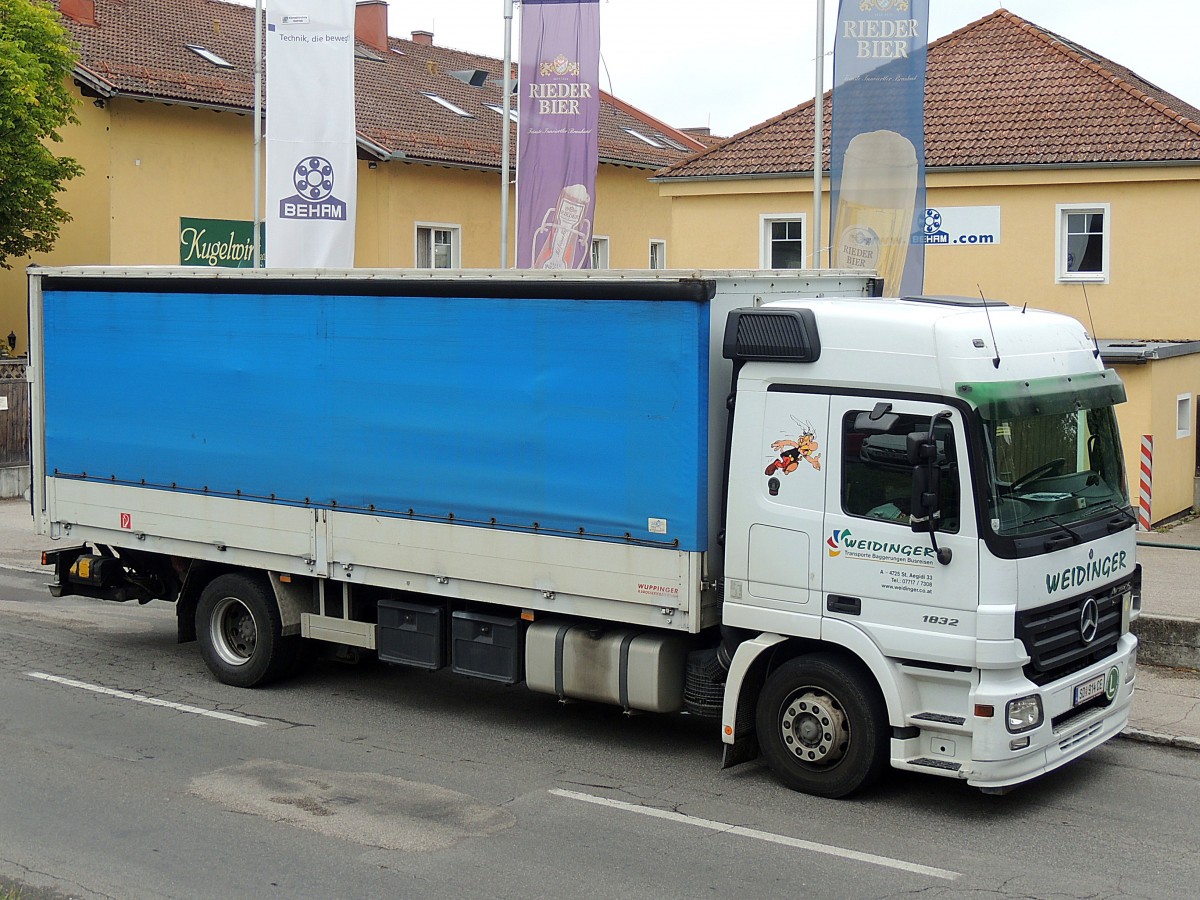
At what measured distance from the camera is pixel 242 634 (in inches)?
437

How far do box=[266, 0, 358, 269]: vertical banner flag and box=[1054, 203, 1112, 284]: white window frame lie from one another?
11604mm

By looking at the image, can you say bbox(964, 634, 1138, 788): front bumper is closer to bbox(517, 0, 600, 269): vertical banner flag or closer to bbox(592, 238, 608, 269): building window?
bbox(517, 0, 600, 269): vertical banner flag

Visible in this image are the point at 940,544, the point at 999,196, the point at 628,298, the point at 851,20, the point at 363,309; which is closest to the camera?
the point at 940,544

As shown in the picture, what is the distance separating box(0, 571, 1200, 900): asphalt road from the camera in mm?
7062

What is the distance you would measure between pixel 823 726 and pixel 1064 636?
4.68ft

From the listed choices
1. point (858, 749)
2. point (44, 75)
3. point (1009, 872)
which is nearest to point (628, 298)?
point (858, 749)

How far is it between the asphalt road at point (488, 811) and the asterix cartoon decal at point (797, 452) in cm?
191

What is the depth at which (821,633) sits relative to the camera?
8188 mm

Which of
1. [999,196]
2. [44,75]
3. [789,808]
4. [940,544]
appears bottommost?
[789,808]

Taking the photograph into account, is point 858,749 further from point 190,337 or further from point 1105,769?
point 190,337

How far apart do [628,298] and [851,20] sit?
836cm

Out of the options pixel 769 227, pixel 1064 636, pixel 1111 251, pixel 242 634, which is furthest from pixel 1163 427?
pixel 242 634

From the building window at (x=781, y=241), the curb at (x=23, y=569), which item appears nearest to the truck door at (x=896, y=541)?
the curb at (x=23, y=569)

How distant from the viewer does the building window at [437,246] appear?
112 ft
